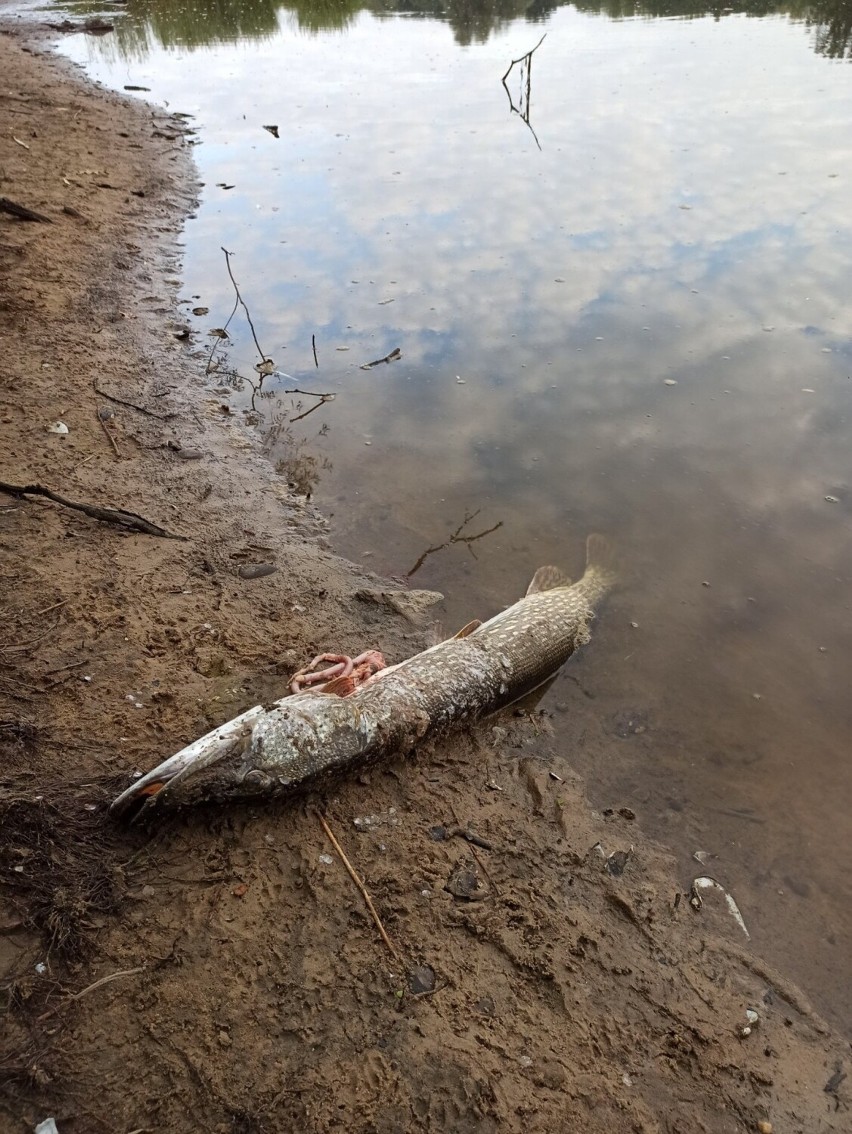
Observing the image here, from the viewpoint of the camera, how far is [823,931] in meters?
3.31

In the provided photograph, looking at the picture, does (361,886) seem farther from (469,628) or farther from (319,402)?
(319,402)

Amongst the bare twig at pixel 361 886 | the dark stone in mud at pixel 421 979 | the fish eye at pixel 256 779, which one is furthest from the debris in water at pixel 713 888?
the fish eye at pixel 256 779

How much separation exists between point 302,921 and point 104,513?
302 cm

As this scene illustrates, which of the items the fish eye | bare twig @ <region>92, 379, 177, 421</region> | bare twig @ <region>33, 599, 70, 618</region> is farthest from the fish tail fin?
bare twig @ <region>92, 379, 177, 421</region>

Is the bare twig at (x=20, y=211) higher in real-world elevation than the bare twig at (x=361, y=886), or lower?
higher

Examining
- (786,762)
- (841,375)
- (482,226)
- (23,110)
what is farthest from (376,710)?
(23,110)

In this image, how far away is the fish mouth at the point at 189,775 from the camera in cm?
311

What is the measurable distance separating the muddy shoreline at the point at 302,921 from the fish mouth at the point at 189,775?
17cm

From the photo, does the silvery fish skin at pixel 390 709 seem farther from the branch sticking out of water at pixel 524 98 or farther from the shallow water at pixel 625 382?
the branch sticking out of water at pixel 524 98

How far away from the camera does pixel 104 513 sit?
191 inches

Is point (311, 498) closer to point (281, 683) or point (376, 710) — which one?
point (281, 683)

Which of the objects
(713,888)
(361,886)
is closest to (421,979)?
(361,886)

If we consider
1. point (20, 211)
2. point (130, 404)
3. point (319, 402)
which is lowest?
point (319, 402)

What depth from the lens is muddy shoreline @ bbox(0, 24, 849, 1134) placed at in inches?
99.9
